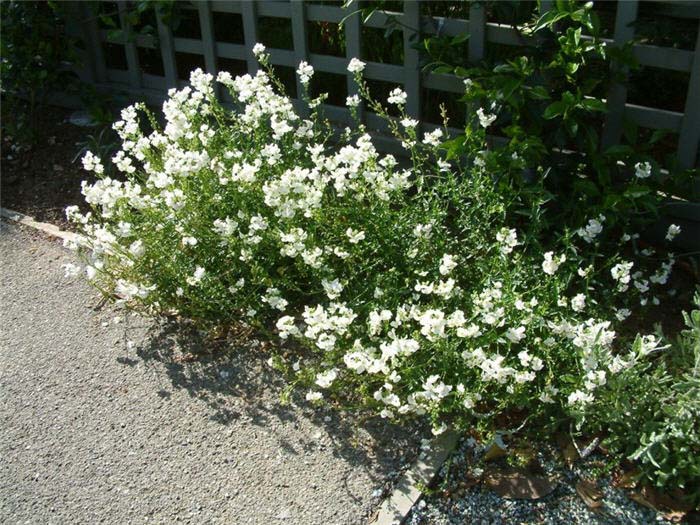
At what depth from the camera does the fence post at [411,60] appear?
4254mm

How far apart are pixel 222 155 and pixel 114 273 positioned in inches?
29.2

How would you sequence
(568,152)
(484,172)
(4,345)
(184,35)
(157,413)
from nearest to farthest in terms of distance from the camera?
(157,413)
(484,172)
(4,345)
(568,152)
(184,35)

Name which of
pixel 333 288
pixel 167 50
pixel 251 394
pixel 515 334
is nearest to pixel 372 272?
pixel 333 288

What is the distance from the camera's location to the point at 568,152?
4.27 meters

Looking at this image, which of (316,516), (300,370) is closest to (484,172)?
(300,370)

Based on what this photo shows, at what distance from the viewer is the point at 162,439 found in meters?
3.28

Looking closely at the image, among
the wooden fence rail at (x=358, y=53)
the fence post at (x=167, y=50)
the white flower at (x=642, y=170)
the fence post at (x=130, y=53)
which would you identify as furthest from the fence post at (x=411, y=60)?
the fence post at (x=130, y=53)

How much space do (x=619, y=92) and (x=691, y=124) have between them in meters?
0.34

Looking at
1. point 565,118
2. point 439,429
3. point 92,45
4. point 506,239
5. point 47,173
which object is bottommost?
point 47,173

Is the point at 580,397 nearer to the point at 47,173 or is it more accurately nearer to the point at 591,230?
the point at 591,230

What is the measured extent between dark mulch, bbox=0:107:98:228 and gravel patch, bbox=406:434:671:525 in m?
2.83

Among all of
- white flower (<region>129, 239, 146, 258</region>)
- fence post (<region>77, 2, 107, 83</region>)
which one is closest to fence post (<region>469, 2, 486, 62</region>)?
white flower (<region>129, 239, 146, 258</region>)

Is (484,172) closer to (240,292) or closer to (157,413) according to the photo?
(240,292)

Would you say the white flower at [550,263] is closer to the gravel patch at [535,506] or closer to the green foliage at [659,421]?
the green foliage at [659,421]
